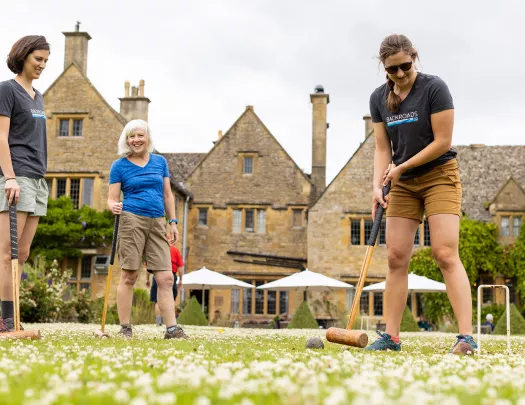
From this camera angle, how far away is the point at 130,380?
314 cm

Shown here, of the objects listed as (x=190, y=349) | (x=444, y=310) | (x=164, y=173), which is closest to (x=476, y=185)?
(x=444, y=310)

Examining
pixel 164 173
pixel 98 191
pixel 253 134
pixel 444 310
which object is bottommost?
pixel 444 310

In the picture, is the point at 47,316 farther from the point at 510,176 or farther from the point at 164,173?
the point at 510,176

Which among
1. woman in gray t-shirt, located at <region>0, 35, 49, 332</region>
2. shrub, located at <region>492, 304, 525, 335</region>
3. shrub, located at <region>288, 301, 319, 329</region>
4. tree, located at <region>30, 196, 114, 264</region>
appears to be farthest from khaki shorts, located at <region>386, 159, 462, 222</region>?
tree, located at <region>30, 196, 114, 264</region>

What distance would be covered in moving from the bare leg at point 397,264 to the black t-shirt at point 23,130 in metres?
3.20

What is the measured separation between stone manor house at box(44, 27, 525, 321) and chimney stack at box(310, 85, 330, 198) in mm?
46

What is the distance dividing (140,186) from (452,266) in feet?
11.0

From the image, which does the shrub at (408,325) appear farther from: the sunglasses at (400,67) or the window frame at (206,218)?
the sunglasses at (400,67)

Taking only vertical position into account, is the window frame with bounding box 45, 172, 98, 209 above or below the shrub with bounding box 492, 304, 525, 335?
above

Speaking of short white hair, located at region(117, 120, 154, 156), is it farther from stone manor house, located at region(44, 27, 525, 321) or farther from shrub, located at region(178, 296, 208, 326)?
stone manor house, located at region(44, 27, 525, 321)

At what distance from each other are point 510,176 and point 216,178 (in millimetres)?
12816

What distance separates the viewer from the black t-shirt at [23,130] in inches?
263

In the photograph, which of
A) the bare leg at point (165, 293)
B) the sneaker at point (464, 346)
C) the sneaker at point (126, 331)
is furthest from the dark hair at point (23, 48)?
the sneaker at point (464, 346)

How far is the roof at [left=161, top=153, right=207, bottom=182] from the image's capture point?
36.9 m
